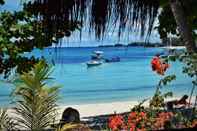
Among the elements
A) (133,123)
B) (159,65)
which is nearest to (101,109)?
(159,65)

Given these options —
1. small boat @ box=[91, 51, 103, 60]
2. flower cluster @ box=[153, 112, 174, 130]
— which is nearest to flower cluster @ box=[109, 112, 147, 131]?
flower cluster @ box=[153, 112, 174, 130]

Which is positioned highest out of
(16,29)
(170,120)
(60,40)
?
(16,29)

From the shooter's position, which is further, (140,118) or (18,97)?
(140,118)

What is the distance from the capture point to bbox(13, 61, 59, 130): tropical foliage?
480 cm

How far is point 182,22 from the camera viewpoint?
13.6 feet

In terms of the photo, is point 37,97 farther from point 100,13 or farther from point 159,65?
point 159,65

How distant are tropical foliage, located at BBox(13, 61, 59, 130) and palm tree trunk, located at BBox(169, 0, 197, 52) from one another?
3.99 feet

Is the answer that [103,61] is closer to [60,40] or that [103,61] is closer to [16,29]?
[16,29]

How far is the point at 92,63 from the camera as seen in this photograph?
7781 cm

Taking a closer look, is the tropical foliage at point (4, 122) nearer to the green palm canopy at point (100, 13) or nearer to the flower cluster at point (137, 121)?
the green palm canopy at point (100, 13)

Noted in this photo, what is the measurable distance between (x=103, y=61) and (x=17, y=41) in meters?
71.4

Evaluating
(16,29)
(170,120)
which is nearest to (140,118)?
(170,120)

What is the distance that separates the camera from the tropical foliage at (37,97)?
480cm

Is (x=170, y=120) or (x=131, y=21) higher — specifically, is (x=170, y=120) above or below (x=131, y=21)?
below
